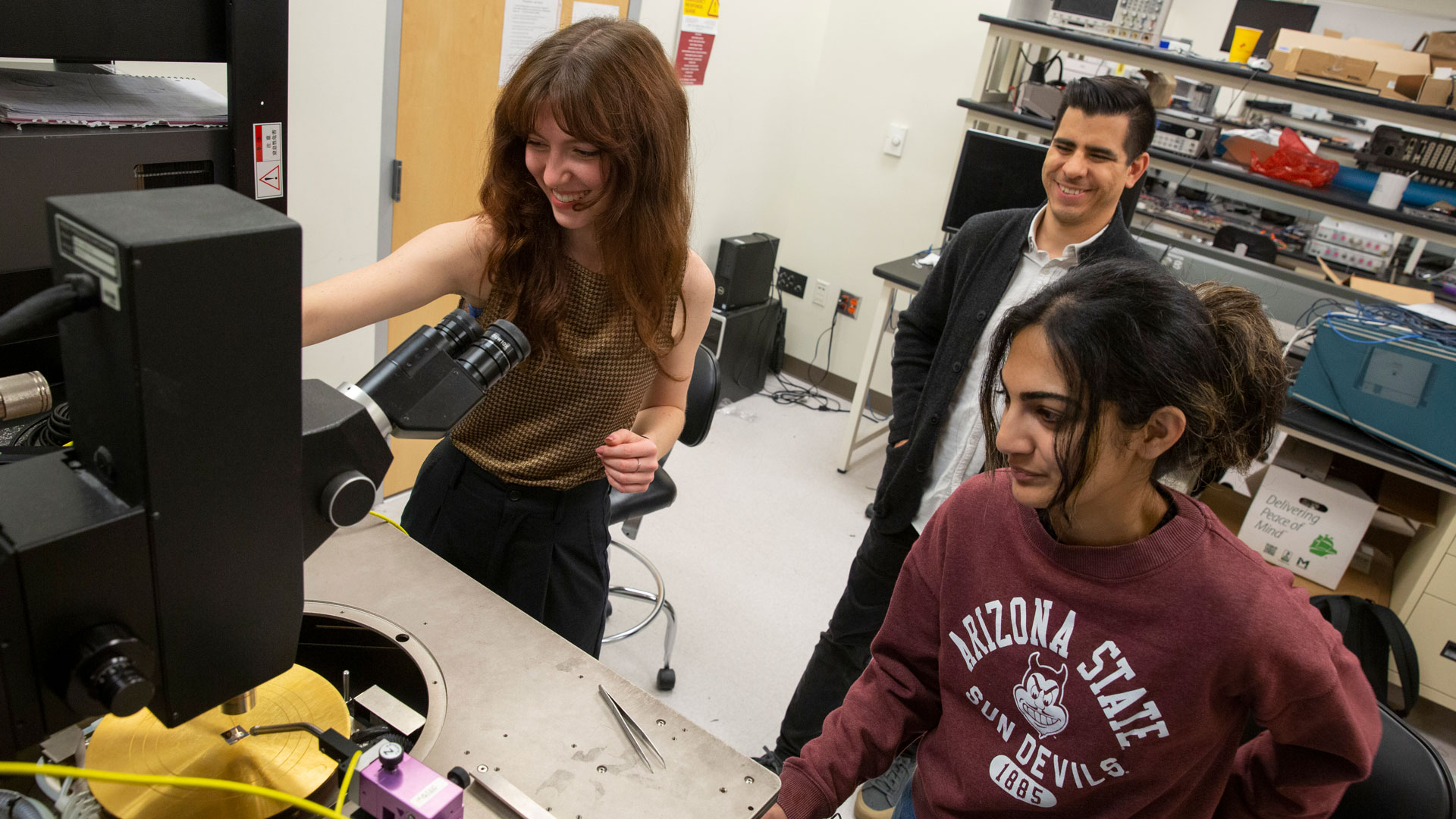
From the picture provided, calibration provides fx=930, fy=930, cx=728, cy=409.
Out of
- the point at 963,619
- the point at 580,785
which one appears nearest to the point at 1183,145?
the point at 963,619

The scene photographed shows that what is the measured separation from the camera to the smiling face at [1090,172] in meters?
1.71

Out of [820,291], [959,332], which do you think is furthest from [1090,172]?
[820,291]

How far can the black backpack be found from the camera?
2.36 meters

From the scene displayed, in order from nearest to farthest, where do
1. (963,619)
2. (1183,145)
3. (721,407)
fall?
(963,619)
(1183,145)
(721,407)

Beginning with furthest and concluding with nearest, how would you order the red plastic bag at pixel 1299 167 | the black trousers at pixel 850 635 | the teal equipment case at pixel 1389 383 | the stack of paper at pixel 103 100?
1. the red plastic bag at pixel 1299 167
2. the teal equipment case at pixel 1389 383
3. the black trousers at pixel 850 635
4. the stack of paper at pixel 103 100

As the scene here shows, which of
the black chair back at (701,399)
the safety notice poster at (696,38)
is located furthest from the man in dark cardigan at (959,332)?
the safety notice poster at (696,38)

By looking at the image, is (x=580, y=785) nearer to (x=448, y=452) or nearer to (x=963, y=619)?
(x=963, y=619)

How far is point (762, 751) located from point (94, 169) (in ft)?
5.61

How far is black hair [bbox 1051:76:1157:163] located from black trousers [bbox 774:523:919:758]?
848mm

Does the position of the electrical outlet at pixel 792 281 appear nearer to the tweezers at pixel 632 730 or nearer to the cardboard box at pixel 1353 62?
the cardboard box at pixel 1353 62

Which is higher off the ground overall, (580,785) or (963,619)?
(963,619)

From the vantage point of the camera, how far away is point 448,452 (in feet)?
4.31

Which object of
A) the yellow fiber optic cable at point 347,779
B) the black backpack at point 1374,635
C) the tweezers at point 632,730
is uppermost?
the yellow fiber optic cable at point 347,779

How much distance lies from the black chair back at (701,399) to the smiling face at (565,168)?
85cm
